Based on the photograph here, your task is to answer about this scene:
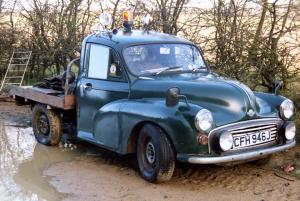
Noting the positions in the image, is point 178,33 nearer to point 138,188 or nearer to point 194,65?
point 194,65

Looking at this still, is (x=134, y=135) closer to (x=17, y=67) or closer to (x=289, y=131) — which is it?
(x=289, y=131)

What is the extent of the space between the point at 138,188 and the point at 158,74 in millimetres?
1637

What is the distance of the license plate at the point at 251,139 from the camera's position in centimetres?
601

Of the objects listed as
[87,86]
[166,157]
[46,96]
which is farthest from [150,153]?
[46,96]

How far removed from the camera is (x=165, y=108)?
20.1 feet

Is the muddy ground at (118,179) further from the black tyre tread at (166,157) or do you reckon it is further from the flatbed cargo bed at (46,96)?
the flatbed cargo bed at (46,96)

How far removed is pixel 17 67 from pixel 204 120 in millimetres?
11222

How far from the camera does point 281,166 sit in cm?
704

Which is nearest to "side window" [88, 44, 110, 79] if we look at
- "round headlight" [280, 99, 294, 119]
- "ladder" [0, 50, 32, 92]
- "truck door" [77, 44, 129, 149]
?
"truck door" [77, 44, 129, 149]

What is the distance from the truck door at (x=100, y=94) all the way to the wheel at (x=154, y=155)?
43 centimetres

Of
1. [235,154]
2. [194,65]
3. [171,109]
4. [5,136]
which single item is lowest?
[5,136]

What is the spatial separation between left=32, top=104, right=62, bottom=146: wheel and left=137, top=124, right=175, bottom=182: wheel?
243cm

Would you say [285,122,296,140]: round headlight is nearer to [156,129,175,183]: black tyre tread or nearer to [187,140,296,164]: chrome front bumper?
[187,140,296,164]: chrome front bumper

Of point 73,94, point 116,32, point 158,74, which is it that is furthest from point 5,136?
point 158,74
